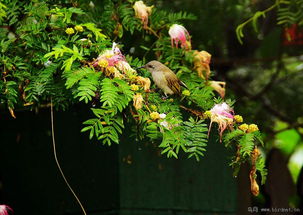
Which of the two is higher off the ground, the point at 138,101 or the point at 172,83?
the point at 172,83

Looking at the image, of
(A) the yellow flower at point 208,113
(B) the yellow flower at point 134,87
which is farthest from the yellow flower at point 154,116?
(A) the yellow flower at point 208,113

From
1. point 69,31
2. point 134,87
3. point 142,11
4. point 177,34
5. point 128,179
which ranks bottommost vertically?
point 128,179

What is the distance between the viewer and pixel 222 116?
203 cm

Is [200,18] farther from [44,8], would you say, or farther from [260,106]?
[44,8]

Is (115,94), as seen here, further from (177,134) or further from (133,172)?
(133,172)

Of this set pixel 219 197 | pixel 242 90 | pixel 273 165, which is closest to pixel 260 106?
pixel 242 90

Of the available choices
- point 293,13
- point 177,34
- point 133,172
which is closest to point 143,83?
point 177,34

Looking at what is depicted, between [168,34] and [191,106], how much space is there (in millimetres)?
596

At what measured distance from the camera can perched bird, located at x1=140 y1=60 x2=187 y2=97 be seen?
2.21 meters

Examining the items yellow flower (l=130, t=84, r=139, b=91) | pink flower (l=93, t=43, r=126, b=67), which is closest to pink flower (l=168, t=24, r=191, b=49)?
pink flower (l=93, t=43, r=126, b=67)

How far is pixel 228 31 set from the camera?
450 centimetres

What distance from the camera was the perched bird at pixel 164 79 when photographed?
87.0 inches

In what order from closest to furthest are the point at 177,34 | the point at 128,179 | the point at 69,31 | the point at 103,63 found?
the point at 103,63
the point at 69,31
the point at 177,34
the point at 128,179

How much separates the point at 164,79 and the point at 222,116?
0.30m
